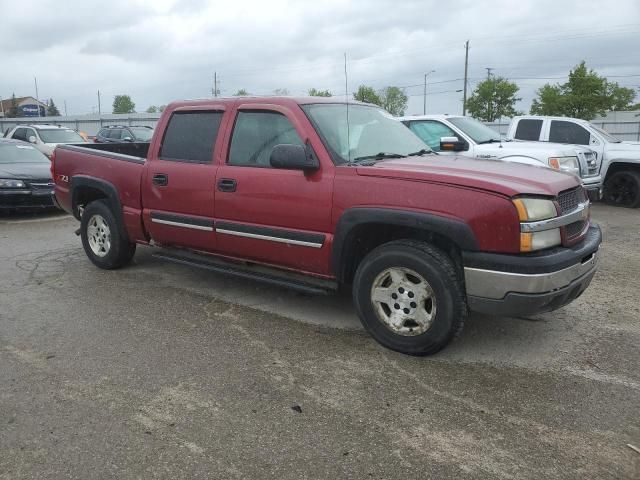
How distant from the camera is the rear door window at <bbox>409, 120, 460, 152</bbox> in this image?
991 centimetres

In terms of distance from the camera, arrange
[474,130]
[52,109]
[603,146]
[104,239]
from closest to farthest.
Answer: [104,239] < [474,130] < [603,146] < [52,109]

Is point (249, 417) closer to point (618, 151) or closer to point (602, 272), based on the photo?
point (602, 272)

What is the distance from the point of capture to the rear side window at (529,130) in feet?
37.6

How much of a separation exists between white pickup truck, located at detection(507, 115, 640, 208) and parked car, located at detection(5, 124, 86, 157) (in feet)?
44.0

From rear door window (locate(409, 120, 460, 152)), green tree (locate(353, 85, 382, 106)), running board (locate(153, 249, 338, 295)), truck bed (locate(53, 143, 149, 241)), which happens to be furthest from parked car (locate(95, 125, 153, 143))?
running board (locate(153, 249, 338, 295))

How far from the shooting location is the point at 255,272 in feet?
16.0

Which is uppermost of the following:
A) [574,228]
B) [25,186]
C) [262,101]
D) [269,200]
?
[262,101]

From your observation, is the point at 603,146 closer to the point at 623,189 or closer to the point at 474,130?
the point at 623,189

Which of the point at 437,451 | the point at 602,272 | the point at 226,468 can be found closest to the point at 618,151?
the point at 602,272

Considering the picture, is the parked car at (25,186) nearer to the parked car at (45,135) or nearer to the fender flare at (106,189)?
the fender flare at (106,189)

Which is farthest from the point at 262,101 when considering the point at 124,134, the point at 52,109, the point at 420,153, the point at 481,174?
the point at 52,109

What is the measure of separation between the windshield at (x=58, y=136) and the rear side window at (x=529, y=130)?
43.7ft

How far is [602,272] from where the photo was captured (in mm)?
6270

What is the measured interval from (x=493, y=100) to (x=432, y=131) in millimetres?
42258
